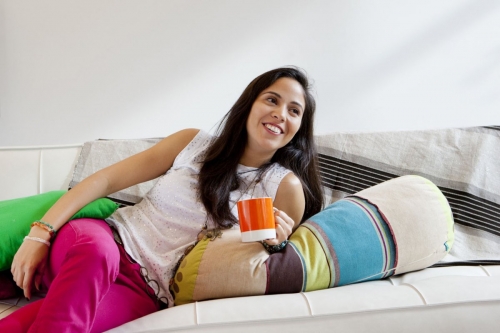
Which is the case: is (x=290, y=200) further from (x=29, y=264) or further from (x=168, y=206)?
(x=29, y=264)

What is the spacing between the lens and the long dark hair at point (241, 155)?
4.87 ft

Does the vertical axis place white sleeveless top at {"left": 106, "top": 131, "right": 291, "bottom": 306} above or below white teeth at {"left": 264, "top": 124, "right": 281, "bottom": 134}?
below

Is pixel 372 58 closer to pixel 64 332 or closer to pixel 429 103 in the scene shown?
pixel 429 103

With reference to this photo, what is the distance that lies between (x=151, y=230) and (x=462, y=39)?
5.34ft

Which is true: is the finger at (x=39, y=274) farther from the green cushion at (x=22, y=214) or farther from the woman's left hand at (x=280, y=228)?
the woman's left hand at (x=280, y=228)

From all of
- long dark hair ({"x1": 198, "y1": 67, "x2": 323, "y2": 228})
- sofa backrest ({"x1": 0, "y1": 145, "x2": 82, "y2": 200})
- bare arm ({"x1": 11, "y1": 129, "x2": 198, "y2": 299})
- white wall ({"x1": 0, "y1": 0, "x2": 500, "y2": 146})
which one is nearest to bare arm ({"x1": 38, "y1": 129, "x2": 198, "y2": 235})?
bare arm ({"x1": 11, "y1": 129, "x2": 198, "y2": 299})

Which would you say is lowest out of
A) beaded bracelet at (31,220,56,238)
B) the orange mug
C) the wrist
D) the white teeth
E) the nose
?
the wrist

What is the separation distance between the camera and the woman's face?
1504 millimetres

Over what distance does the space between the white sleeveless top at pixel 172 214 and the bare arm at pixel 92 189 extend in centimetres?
4

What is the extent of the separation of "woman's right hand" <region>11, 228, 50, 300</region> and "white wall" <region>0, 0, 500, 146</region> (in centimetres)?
102

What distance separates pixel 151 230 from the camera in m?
1.44

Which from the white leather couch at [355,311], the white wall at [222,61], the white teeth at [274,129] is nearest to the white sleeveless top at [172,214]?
the white teeth at [274,129]

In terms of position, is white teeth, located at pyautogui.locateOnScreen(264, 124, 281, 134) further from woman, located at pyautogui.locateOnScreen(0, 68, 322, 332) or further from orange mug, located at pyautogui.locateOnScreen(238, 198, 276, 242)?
orange mug, located at pyautogui.locateOnScreen(238, 198, 276, 242)

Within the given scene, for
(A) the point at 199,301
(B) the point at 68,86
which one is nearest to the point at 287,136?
(A) the point at 199,301
